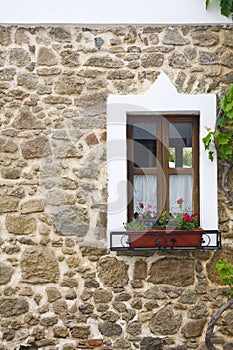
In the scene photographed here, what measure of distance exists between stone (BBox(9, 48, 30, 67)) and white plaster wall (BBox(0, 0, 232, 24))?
0.80ft

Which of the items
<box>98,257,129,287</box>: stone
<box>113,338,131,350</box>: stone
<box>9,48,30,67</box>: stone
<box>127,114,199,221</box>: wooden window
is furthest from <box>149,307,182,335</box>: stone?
<box>9,48,30,67</box>: stone

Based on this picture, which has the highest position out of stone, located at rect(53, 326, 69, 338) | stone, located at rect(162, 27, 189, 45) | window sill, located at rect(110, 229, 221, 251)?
stone, located at rect(162, 27, 189, 45)

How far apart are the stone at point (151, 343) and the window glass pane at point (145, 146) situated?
57.7 inches

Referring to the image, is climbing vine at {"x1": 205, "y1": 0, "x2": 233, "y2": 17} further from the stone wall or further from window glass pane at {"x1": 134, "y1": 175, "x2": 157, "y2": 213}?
window glass pane at {"x1": 134, "y1": 175, "x2": 157, "y2": 213}

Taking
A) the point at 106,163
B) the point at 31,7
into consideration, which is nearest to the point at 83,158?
the point at 106,163

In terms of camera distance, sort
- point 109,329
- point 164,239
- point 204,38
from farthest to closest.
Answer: point 204,38, point 109,329, point 164,239

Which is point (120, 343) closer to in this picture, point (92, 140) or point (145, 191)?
point (145, 191)

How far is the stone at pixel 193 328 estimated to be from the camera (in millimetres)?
4785

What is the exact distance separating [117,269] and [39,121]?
1418 millimetres

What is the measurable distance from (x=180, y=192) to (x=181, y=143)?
429 mm

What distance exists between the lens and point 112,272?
4793 mm

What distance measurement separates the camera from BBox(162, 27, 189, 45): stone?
4867 millimetres

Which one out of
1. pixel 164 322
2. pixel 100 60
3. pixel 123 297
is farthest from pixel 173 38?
pixel 164 322

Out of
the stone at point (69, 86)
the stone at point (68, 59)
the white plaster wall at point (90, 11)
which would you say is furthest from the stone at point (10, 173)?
the white plaster wall at point (90, 11)
